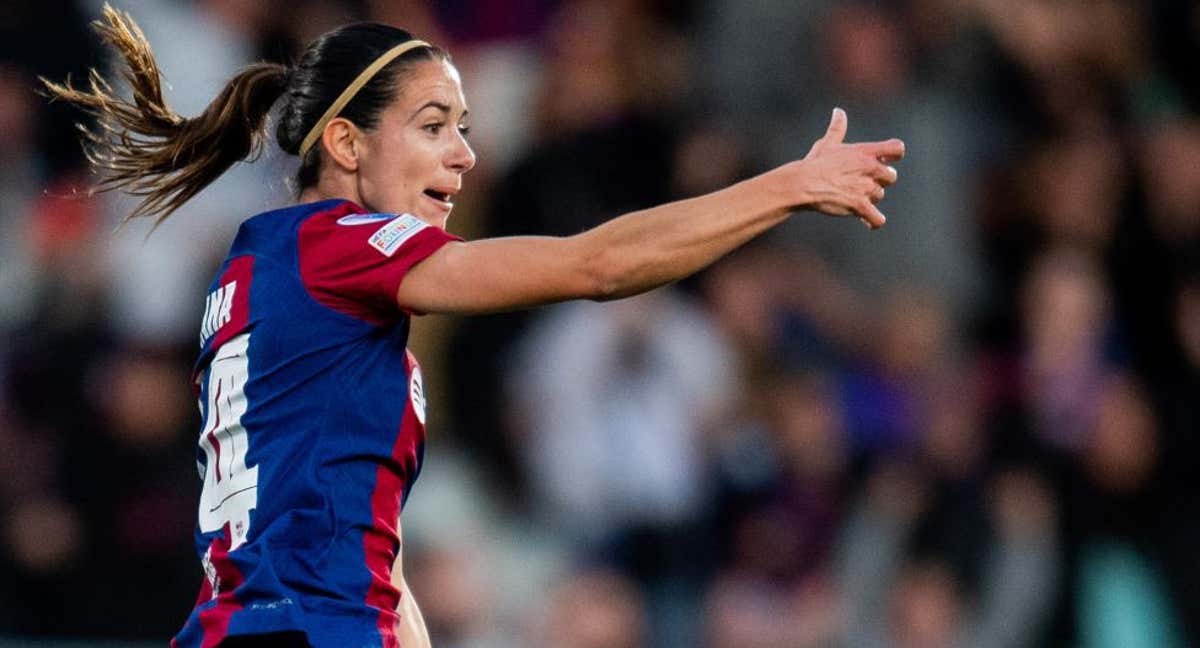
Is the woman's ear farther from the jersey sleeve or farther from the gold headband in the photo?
the jersey sleeve

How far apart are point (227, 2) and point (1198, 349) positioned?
4.15 metres

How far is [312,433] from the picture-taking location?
361 cm

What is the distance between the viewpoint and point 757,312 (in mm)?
7977

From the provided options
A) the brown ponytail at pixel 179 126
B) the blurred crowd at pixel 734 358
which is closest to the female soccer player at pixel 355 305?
the brown ponytail at pixel 179 126

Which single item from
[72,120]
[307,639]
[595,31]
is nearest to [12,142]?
[72,120]

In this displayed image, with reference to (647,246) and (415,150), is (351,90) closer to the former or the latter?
(415,150)

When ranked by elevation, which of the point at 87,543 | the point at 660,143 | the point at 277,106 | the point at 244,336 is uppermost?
the point at 660,143

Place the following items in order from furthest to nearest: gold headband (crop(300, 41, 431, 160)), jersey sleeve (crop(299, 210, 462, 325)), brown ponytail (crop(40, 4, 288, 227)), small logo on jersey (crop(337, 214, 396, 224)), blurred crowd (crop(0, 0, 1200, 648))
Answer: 1. blurred crowd (crop(0, 0, 1200, 648))
2. brown ponytail (crop(40, 4, 288, 227))
3. gold headband (crop(300, 41, 431, 160))
4. small logo on jersey (crop(337, 214, 396, 224))
5. jersey sleeve (crop(299, 210, 462, 325))

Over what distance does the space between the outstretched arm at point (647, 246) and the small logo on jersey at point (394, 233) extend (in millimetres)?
71

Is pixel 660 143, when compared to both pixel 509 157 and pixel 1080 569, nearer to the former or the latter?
pixel 509 157

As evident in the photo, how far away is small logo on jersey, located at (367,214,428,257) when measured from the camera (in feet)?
11.7

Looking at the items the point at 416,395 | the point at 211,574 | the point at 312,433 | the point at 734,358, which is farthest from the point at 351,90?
the point at 734,358

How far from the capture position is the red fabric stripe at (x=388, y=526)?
365 cm

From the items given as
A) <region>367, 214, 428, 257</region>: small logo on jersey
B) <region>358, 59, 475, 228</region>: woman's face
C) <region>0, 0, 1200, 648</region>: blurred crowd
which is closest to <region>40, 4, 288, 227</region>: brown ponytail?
<region>358, 59, 475, 228</region>: woman's face
